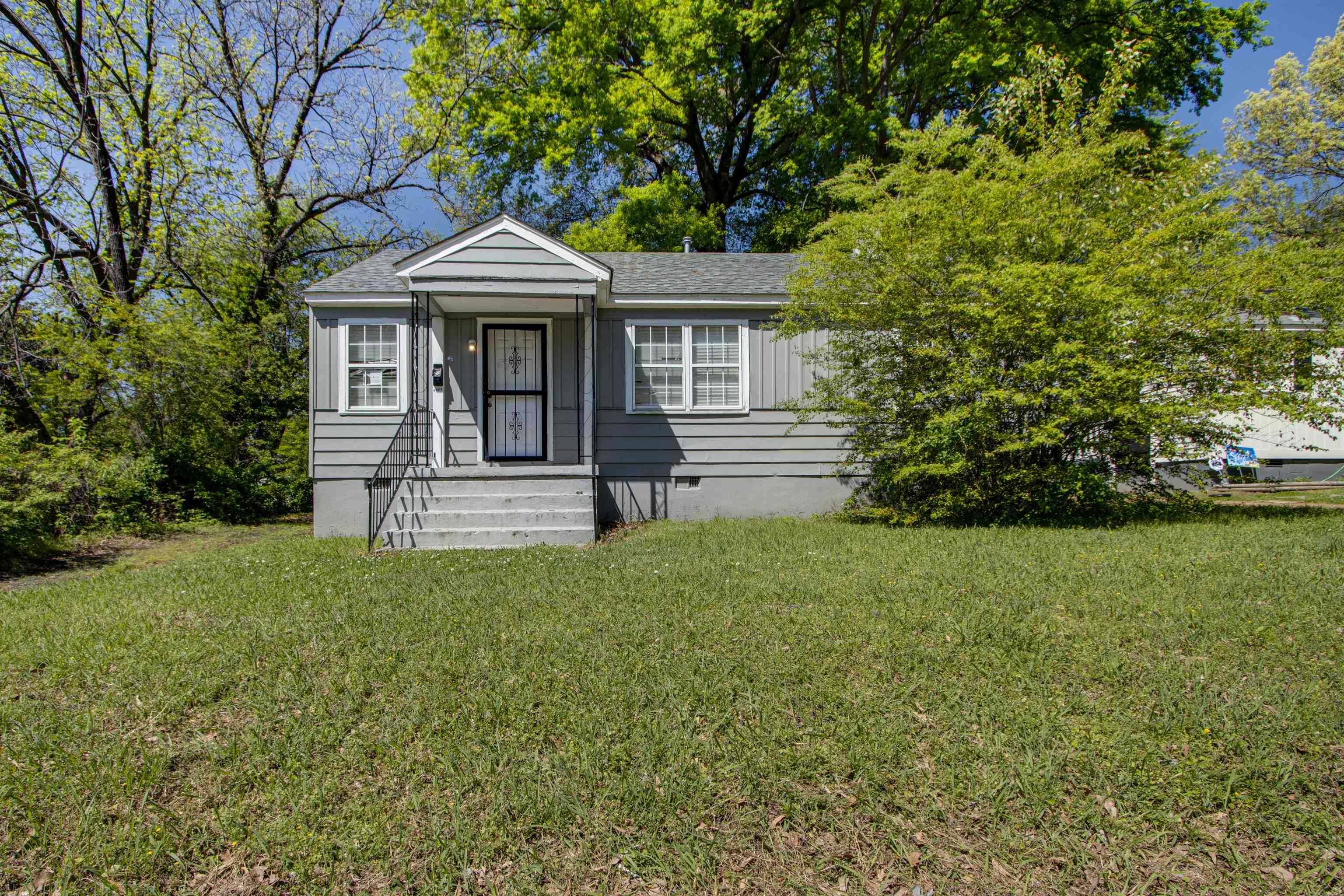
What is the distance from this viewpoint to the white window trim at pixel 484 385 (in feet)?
31.2

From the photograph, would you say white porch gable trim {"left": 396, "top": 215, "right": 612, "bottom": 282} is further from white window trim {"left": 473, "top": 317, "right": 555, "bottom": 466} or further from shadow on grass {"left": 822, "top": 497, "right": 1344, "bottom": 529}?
shadow on grass {"left": 822, "top": 497, "right": 1344, "bottom": 529}

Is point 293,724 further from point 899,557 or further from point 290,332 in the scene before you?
point 290,332

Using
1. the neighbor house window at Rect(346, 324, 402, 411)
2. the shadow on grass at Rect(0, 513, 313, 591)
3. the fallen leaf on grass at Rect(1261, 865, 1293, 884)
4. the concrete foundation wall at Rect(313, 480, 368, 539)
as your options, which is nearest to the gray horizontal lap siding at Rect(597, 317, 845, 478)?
the neighbor house window at Rect(346, 324, 402, 411)

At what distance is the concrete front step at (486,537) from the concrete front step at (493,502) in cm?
34

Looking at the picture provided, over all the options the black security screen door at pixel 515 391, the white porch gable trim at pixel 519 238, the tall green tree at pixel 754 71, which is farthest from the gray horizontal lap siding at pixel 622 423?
the tall green tree at pixel 754 71

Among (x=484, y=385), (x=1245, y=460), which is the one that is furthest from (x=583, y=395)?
(x=1245, y=460)

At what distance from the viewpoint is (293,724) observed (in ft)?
10.3

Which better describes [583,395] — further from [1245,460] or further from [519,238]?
[1245,460]

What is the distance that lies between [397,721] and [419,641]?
3.32 ft

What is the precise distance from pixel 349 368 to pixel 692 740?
821 centimetres

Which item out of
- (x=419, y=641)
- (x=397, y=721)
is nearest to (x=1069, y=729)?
(x=397, y=721)

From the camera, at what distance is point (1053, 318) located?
7422 millimetres

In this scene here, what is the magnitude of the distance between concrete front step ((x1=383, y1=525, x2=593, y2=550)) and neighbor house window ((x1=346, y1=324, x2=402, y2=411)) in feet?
8.30

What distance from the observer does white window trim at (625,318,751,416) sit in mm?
9633
